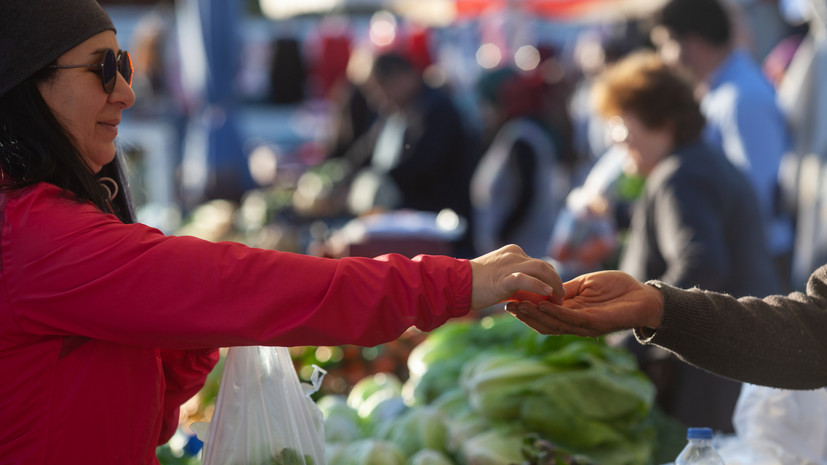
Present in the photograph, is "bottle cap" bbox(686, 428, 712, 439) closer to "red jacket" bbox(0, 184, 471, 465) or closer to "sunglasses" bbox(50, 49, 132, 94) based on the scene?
"red jacket" bbox(0, 184, 471, 465)

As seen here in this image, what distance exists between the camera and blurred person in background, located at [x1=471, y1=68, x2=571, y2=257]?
594cm

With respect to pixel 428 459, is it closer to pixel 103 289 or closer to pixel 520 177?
pixel 103 289

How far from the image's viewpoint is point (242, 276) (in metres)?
1.51

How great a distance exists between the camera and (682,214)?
334cm

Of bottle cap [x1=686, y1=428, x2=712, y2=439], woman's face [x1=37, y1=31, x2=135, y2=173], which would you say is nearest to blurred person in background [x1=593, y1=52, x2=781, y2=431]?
bottle cap [x1=686, y1=428, x2=712, y2=439]

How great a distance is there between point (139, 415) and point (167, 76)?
36.9 feet

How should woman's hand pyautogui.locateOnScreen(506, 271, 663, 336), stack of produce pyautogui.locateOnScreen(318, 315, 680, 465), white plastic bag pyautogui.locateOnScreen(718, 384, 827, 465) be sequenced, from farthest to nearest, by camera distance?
stack of produce pyautogui.locateOnScreen(318, 315, 680, 465)
white plastic bag pyautogui.locateOnScreen(718, 384, 827, 465)
woman's hand pyautogui.locateOnScreen(506, 271, 663, 336)

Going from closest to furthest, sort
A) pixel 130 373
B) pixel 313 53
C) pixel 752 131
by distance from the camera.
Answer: pixel 130 373 < pixel 752 131 < pixel 313 53

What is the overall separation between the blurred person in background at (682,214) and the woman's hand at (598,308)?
146 cm

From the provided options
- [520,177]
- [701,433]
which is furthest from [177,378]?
[520,177]

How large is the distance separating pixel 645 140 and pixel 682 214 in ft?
1.56

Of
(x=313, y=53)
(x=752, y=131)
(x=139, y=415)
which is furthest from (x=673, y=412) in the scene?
(x=313, y=53)

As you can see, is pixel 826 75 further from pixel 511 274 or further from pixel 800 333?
pixel 511 274

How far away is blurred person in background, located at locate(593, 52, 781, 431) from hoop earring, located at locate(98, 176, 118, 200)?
2113 mm
